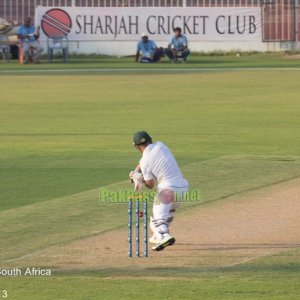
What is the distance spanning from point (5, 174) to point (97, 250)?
22.1ft

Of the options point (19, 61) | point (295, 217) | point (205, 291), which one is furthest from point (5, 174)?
point (19, 61)

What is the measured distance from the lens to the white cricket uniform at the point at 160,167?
13.8 meters

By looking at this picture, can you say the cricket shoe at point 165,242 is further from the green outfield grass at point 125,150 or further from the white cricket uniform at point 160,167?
the green outfield grass at point 125,150

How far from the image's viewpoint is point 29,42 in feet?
161

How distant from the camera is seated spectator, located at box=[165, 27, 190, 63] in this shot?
48156 mm

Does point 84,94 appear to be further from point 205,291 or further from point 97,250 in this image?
point 205,291

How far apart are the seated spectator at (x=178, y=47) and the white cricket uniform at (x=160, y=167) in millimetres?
34213

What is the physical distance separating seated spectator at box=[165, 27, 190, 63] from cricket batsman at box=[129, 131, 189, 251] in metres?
34.2

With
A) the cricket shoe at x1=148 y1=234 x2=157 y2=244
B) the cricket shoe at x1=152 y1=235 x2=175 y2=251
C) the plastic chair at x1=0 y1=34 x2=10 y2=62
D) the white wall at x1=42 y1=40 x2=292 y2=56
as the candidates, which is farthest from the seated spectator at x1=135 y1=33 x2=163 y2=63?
the cricket shoe at x1=152 y1=235 x2=175 y2=251

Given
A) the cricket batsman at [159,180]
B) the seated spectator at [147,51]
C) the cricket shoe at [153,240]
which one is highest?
the seated spectator at [147,51]

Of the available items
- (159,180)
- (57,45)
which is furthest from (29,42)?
(159,180)

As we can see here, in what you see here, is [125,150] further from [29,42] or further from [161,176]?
[29,42]

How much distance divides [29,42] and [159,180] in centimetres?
3566

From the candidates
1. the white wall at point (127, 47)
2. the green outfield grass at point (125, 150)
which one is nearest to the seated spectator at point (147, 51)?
the green outfield grass at point (125, 150)
